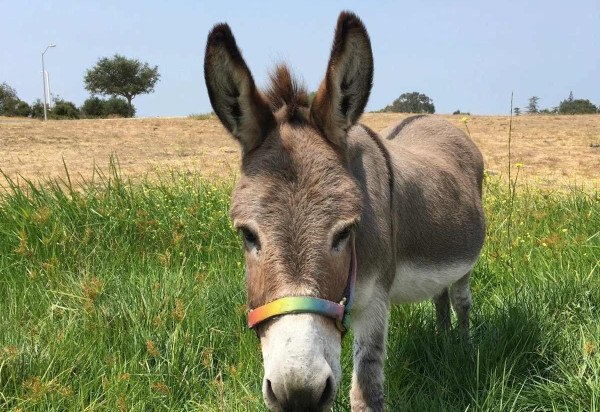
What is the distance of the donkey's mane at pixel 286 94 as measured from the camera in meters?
2.45

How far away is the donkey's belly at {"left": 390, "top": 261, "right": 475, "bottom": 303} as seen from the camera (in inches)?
120

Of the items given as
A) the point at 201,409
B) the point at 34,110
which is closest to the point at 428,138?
the point at 201,409

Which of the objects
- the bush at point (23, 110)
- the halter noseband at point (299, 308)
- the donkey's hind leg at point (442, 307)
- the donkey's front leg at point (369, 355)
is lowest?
the donkey's hind leg at point (442, 307)

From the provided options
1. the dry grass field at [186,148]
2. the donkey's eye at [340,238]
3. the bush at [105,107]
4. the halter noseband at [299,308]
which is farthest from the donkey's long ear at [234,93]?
the bush at [105,107]

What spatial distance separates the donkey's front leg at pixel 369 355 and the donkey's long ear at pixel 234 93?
0.96 m

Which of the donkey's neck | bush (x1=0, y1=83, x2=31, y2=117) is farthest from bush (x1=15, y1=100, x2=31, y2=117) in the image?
the donkey's neck

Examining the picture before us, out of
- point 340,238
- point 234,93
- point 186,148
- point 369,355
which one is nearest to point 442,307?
point 369,355

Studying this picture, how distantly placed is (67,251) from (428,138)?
292cm

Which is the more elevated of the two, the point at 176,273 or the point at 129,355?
the point at 176,273

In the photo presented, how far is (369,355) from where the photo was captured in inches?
105

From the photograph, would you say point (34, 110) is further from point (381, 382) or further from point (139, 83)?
point (381, 382)

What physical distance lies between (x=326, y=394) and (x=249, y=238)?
63 centimetres

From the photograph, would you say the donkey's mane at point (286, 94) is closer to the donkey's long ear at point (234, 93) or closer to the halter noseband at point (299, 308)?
the donkey's long ear at point (234, 93)

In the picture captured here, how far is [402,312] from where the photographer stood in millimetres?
3750
